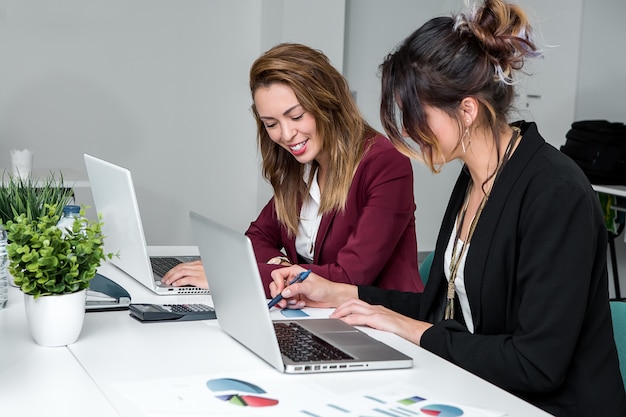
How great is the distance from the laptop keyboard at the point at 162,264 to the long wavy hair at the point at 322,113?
321 mm

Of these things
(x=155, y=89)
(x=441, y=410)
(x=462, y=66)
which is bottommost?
(x=441, y=410)

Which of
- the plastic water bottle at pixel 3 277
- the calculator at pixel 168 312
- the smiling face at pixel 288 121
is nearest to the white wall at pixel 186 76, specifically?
the smiling face at pixel 288 121

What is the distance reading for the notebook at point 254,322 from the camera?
1382 millimetres

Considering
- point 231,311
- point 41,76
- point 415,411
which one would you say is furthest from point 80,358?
point 41,76

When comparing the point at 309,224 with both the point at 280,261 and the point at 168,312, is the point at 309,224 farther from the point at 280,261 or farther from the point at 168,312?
the point at 168,312

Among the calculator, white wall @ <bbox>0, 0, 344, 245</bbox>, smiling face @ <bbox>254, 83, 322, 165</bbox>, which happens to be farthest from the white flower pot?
white wall @ <bbox>0, 0, 344, 245</bbox>

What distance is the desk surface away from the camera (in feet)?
4.06

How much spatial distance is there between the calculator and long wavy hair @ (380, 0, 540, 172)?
54 centimetres

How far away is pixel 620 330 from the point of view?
5.43 feet

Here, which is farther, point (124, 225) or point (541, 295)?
point (124, 225)

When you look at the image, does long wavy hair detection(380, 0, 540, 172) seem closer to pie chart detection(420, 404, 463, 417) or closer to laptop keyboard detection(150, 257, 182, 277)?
pie chart detection(420, 404, 463, 417)

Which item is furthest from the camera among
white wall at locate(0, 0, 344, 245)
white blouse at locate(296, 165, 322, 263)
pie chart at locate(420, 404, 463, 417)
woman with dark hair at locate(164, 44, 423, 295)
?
white wall at locate(0, 0, 344, 245)

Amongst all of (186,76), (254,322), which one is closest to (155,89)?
(186,76)

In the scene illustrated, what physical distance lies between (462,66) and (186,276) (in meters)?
0.82
